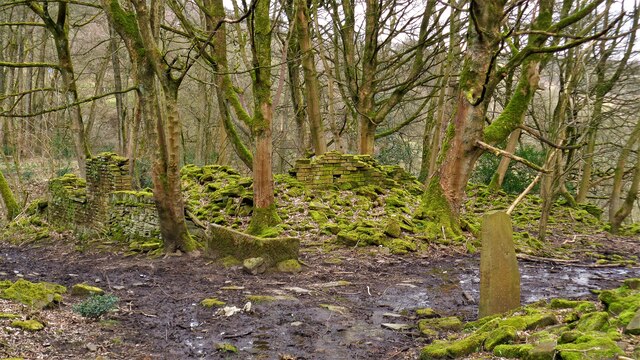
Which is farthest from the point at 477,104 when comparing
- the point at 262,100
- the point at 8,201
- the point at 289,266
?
the point at 8,201

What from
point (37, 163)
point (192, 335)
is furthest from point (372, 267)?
point (37, 163)

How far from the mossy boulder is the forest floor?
0.13 meters

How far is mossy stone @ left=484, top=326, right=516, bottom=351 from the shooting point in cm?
333

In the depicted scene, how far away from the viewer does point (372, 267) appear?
300 inches

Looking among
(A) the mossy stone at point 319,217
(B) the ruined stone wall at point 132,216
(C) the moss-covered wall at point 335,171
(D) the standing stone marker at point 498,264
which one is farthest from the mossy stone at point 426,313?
(C) the moss-covered wall at point 335,171

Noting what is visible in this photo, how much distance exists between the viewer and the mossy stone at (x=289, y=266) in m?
7.26

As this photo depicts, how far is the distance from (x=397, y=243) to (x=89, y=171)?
24.8ft

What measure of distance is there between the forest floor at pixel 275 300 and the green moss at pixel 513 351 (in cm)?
8

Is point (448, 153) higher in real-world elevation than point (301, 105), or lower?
lower

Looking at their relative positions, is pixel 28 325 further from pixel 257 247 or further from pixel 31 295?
pixel 257 247

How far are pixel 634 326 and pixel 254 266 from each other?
507 cm

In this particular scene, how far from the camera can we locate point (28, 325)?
166 inches

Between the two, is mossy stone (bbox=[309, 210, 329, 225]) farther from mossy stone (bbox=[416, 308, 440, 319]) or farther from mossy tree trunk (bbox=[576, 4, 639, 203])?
mossy tree trunk (bbox=[576, 4, 639, 203])

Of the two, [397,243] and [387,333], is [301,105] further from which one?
[387,333]
